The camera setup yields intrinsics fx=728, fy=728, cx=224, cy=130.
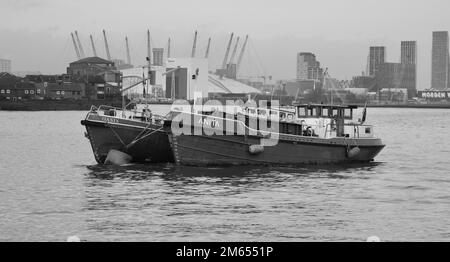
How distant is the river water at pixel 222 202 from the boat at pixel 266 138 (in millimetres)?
677

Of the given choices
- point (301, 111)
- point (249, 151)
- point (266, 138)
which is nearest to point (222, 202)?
point (249, 151)

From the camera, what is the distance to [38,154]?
46531 mm

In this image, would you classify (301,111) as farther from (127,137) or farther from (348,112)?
(127,137)

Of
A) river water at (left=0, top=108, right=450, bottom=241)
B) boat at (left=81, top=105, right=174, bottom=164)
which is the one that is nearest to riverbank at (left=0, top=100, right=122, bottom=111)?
river water at (left=0, top=108, right=450, bottom=241)

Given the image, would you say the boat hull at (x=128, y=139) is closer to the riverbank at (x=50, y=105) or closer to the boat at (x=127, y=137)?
the boat at (x=127, y=137)

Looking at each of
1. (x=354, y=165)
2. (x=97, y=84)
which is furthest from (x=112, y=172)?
(x=97, y=84)

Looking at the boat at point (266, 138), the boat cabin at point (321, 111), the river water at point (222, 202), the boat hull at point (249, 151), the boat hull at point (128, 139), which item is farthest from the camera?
the boat cabin at point (321, 111)

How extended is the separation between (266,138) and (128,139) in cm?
675

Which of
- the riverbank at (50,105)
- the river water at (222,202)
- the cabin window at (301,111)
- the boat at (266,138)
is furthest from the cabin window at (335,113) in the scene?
the riverbank at (50,105)

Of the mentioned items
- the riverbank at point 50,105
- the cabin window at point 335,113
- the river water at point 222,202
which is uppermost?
the cabin window at point 335,113

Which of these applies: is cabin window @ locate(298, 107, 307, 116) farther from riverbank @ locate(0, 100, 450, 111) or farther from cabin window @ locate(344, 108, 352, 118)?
riverbank @ locate(0, 100, 450, 111)

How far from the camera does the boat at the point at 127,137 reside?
114 feet

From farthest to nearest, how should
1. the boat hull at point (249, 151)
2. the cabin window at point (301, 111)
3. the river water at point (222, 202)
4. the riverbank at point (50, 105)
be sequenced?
the riverbank at point (50, 105) < the cabin window at point (301, 111) < the boat hull at point (249, 151) < the river water at point (222, 202)

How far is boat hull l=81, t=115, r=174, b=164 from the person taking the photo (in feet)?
113
